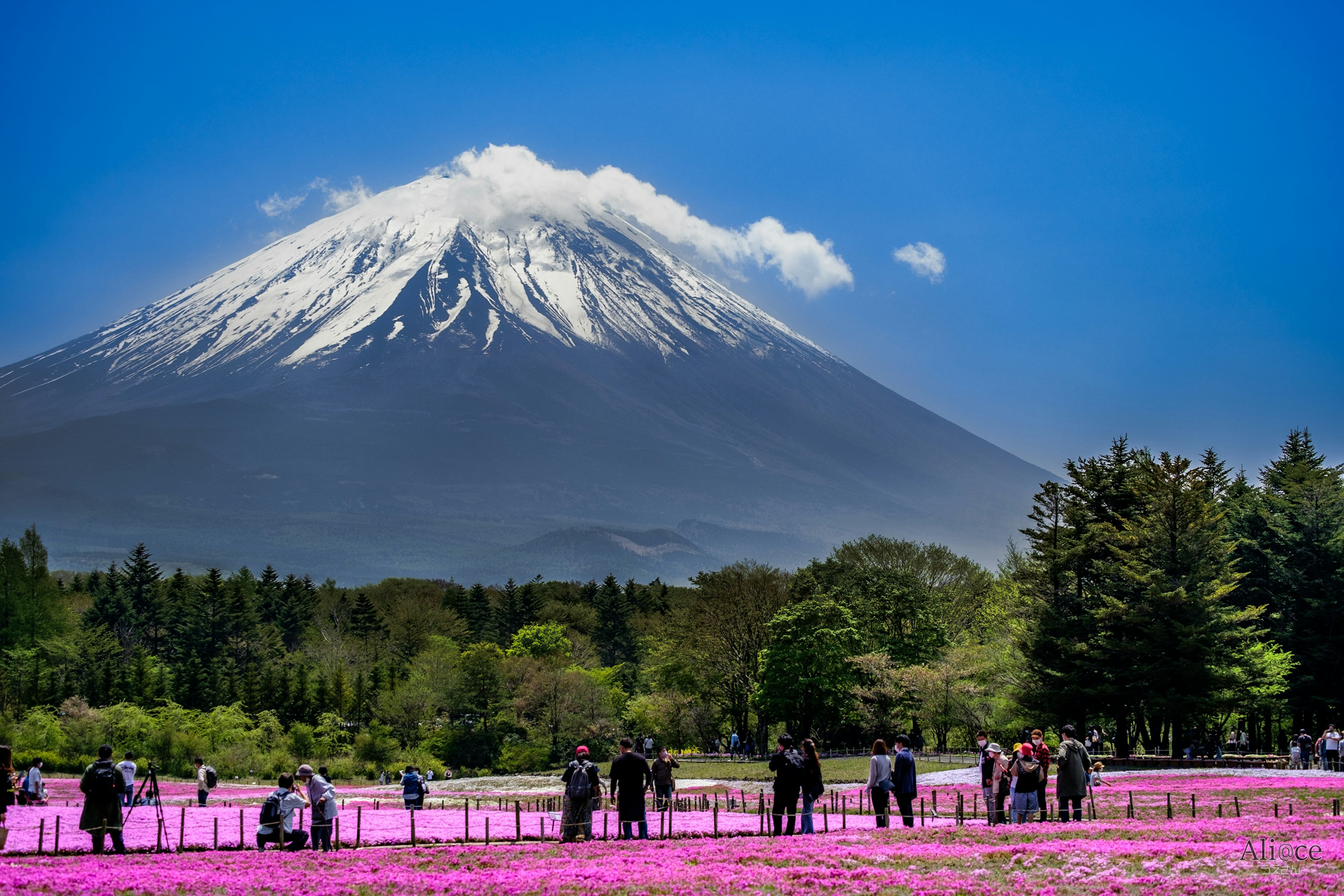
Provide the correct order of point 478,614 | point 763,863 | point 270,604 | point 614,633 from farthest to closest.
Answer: point 478,614
point 270,604
point 614,633
point 763,863

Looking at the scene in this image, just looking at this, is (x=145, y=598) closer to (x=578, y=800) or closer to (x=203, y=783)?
(x=203, y=783)

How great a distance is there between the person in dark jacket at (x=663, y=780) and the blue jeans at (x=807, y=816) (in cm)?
571

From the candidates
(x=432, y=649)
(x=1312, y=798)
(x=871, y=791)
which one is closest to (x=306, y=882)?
(x=871, y=791)

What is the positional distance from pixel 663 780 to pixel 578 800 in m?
5.92

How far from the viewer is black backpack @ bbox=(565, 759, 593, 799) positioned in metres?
21.1

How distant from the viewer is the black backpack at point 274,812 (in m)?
19.5

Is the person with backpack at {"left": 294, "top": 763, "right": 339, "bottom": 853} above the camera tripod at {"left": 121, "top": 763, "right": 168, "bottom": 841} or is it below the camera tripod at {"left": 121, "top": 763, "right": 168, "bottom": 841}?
above

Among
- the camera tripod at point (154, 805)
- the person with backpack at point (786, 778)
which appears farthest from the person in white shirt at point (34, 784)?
the person with backpack at point (786, 778)

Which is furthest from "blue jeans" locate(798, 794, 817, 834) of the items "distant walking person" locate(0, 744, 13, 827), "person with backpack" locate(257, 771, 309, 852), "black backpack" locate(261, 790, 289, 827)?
"distant walking person" locate(0, 744, 13, 827)

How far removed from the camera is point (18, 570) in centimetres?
8612

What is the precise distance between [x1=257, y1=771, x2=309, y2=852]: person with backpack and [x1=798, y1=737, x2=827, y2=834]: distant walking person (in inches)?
343

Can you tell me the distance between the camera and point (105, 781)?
63.4ft

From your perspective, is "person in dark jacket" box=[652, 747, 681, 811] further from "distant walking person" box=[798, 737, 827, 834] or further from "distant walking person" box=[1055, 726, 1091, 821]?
"distant walking person" box=[1055, 726, 1091, 821]

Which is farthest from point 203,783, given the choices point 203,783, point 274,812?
point 274,812
